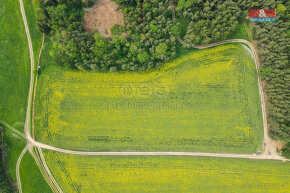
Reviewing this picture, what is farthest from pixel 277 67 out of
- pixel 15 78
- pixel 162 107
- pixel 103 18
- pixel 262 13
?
pixel 15 78

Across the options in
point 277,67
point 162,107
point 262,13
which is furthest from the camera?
point 162,107

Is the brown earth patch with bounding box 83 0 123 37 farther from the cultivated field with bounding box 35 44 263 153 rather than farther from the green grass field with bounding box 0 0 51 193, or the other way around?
the green grass field with bounding box 0 0 51 193

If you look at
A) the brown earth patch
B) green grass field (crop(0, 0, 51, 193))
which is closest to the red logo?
the brown earth patch

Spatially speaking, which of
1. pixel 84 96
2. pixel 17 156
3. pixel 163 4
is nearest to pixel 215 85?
pixel 163 4

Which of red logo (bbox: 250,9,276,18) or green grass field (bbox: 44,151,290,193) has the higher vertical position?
red logo (bbox: 250,9,276,18)

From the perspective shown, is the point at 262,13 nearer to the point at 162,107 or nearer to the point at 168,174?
the point at 162,107

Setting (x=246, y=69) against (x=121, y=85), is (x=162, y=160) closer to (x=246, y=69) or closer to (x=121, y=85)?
(x=121, y=85)
